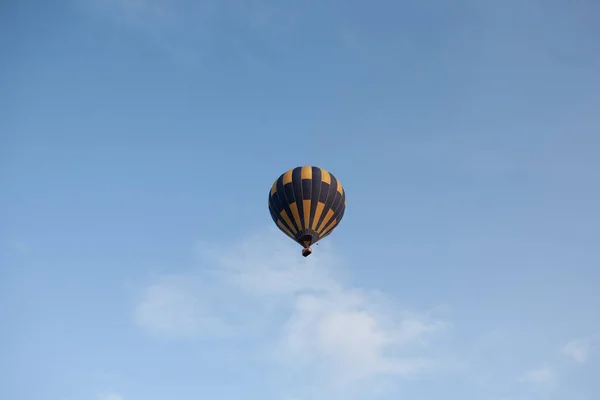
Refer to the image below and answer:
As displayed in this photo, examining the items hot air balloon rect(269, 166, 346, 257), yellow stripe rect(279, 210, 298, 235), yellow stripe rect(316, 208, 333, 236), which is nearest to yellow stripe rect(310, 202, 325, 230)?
hot air balloon rect(269, 166, 346, 257)

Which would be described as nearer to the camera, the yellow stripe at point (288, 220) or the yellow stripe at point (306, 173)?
the yellow stripe at point (288, 220)

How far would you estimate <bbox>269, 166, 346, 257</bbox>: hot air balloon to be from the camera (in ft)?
153

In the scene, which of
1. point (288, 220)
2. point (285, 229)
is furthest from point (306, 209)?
point (285, 229)

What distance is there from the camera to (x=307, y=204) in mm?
46406

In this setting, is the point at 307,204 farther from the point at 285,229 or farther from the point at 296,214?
the point at 285,229

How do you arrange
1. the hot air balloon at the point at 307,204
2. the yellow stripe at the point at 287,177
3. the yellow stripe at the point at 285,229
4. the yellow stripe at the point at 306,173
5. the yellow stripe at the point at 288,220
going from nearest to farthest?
the hot air balloon at the point at 307,204 → the yellow stripe at the point at 288,220 → the yellow stripe at the point at 306,173 → the yellow stripe at the point at 287,177 → the yellow stripe at the point at 285,229

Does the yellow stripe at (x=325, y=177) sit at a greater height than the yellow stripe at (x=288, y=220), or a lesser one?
greater

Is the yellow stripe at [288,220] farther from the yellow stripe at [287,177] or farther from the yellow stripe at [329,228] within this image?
the yellow stripe at [287,177]

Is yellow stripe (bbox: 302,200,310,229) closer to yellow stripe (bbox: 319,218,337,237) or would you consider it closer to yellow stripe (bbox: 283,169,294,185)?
yellow stripe (bbox: 319,218,337,237)

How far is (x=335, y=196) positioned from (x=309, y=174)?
3.12 meters

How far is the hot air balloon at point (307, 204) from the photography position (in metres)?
46.6

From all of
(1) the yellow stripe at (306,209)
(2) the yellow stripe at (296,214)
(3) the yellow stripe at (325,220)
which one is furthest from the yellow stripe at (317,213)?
(2) the yellow stripe at (296,214)

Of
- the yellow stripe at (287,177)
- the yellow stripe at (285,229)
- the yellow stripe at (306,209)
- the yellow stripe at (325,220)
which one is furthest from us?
the yellow stripe at (285,229)

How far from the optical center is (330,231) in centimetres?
4897
